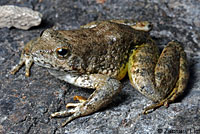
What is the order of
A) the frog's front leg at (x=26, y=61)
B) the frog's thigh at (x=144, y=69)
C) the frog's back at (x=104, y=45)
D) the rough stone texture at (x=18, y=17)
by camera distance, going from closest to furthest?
the frog's thigh at (x=144, y=69), the frog's back at (x=104, y=45), the frog's front leg at (x=26, y=61), the rough stone texture at (x=18, y=17)

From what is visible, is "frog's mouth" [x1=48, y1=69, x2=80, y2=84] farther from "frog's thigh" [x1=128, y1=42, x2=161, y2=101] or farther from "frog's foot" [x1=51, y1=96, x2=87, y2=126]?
"frog's thigh" [x1=128, y1=42, x2=161, y2=101]

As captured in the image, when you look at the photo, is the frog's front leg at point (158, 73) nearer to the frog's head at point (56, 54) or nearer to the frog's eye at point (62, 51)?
the frog's head at point (56, 54)

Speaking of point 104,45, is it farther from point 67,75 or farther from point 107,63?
point 67,75

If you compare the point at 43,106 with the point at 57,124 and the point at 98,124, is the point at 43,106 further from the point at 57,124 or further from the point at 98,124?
the point at 98,124

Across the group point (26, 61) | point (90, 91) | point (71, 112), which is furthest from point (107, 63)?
point (26, 61)

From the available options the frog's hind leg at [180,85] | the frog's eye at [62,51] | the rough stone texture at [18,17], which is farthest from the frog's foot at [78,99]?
the rough stone texture at [18,17]

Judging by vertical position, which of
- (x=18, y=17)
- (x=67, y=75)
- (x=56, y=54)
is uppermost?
(x=18, y=17)
